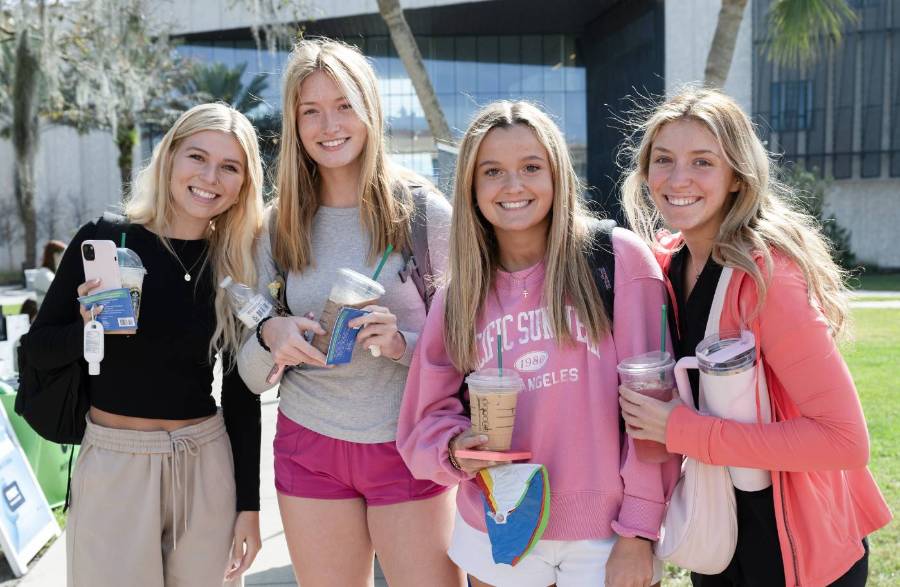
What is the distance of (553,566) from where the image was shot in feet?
7.78

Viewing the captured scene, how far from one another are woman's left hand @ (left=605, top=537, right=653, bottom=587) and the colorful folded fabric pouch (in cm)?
22

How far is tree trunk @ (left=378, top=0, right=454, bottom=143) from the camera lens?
684cm

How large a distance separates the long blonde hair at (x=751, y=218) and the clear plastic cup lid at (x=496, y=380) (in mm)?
662

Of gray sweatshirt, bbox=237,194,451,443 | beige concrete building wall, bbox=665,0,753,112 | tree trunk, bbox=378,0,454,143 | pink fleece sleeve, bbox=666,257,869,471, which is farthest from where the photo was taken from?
beige concrete building wall, bbox=665,0,753,112

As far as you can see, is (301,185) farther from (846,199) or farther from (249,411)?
(846,199)

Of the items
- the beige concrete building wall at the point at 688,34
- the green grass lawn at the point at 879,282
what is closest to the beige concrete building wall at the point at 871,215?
the green grass lawn at the point at 879,282

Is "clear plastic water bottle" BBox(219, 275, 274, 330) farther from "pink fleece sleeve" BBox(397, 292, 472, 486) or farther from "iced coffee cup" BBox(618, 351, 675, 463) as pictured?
"iced coffee cup" BBox(618, 351, 675, 463)

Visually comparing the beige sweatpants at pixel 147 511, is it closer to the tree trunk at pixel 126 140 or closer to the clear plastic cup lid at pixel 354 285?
the clear plastic cup lid at pixel 354 285

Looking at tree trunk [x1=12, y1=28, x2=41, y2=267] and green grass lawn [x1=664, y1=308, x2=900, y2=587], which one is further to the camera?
tree trunk [x1=12, y1=28, x2=41, y2=267]

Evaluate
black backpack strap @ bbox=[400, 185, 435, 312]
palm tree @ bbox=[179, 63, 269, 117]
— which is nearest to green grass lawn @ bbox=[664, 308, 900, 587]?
black backpack strap @ bbox=[400, 185, 435, 312]

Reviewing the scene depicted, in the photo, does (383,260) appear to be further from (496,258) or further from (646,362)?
(646,362)

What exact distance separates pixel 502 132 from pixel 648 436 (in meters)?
1.00

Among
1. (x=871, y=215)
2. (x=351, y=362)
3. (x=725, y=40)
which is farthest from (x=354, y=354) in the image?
(x=871, y=215)

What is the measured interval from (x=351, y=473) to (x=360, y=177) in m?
1.06
